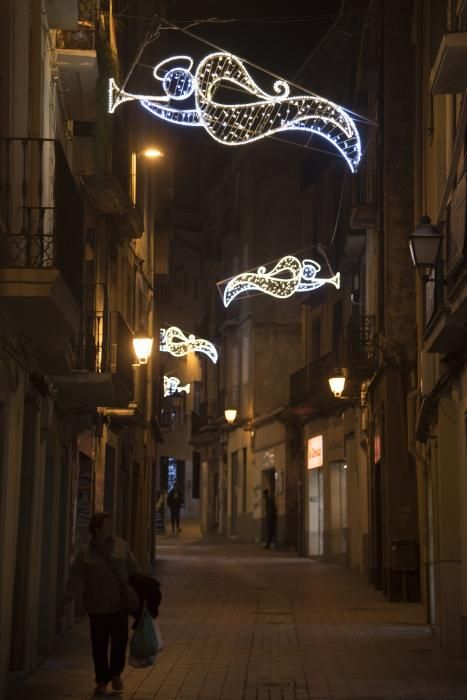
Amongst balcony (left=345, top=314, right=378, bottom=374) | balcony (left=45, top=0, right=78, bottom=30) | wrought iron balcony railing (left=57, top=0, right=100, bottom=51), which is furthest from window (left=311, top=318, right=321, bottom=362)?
balcony (left=45, top=0, right=78, bottom=30)

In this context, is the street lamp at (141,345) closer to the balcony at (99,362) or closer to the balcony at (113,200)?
the balcony at (99,362)

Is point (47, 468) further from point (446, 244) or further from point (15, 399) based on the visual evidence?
point (446, 244)

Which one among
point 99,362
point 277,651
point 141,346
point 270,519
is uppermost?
point 141,346

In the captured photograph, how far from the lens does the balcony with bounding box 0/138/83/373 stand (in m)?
9.80

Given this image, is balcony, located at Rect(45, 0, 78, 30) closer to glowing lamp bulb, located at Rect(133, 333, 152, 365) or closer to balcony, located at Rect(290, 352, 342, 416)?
glowing lamp bulb, located at Rect(133, 333, 152, 365)

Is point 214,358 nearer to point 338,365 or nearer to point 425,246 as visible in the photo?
point 338,365

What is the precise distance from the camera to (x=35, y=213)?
11406mm

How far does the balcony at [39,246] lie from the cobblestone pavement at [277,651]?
3262 millimetres

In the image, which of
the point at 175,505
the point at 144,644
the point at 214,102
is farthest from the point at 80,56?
the point at 175,505

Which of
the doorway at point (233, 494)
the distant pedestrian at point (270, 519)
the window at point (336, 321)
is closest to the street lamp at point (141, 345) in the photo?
the window at point (336, 321)

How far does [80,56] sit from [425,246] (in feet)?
14.1

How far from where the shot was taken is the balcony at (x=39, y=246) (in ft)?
32.1

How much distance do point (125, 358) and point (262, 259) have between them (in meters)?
27.1

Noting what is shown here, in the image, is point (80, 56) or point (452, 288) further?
point (80, 56)
